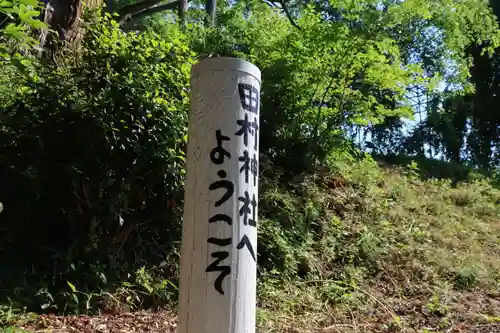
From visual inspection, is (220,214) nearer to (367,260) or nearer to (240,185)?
(240,185)

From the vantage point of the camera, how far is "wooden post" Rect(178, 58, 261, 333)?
207cm

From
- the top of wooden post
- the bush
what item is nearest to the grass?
the bush

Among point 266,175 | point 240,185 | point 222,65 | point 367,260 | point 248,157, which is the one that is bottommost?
point 367,260

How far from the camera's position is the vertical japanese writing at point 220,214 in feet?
6.79

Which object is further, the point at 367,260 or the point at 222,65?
the point at 367,260

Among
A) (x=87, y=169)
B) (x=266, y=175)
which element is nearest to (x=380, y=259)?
(x=266, y=175)

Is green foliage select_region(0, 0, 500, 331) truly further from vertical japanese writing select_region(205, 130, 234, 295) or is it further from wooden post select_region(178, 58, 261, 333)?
vertical japanese writing select_region(205, 130, 234, 295)

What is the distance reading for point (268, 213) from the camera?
6.12m

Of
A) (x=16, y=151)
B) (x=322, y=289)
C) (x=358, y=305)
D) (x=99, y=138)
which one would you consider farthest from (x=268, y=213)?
(x=16, y=151)

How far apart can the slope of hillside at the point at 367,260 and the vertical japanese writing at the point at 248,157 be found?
6.50 feet

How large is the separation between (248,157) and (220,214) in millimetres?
301

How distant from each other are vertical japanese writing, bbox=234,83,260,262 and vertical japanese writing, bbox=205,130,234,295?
0.06m

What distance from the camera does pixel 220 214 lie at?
2.09 m

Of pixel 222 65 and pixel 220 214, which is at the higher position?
pixel 222 65
